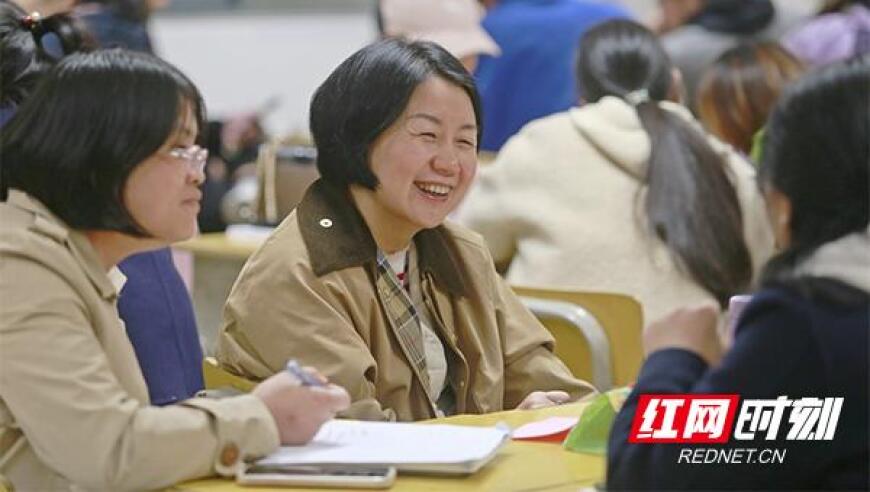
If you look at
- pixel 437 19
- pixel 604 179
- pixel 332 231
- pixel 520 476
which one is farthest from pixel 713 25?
pixel 520 476

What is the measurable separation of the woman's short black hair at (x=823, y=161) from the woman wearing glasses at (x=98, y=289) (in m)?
0.48

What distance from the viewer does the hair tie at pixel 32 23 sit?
77.4 inches

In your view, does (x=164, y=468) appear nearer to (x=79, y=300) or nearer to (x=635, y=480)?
(x=79, y=300)

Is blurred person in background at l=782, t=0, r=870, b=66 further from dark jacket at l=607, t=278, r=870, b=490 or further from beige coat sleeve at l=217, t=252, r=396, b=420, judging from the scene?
dark jacket at l=607, t=278, r=870, b=490

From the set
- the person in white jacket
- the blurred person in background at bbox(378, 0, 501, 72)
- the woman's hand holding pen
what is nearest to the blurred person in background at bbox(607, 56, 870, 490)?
the woman's hand holding pen

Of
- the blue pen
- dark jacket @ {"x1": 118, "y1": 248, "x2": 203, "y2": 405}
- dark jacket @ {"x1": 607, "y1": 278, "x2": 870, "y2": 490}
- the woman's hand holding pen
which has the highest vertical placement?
dark jacket @ {"x1": 607, "y1": 278, "x2": 870, "y2": 490}

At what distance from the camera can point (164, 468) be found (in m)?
1.42

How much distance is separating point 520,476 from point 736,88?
1789mm

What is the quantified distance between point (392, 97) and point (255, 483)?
1.49 feet

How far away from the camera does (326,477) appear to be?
142 cm

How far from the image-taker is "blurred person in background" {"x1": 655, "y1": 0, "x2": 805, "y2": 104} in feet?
13.3

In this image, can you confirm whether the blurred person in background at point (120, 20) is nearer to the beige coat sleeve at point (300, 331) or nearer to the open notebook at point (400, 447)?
the beige coat sleeve at point (300, 331)

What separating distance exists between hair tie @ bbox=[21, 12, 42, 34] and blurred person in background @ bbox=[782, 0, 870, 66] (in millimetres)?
1056

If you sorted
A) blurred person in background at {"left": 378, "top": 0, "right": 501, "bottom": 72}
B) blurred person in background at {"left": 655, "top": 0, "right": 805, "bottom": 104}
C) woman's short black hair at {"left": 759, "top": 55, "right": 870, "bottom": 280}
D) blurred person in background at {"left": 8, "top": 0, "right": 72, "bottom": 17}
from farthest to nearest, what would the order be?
blurred person in background at {"left": 655, "top": 0, "right": 805, "bottom": 104}
blurred person in background at {"left": 378, "top": 0, "right": 501, "bottom": 72}
blurred person in background at {"left": 8, "top": 0, "right": 72, "bottom": 17}
woman's short black hair at {"left": 759, "top": 55, "right": 870, "bottom": 280}
